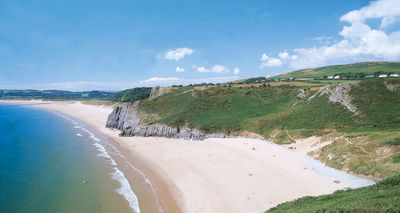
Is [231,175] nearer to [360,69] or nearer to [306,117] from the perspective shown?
[306,117]

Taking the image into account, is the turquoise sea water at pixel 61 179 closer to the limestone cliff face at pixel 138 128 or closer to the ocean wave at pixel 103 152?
the ocean wave at pixel 103 152

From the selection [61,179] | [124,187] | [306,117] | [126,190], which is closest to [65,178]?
[61,179]

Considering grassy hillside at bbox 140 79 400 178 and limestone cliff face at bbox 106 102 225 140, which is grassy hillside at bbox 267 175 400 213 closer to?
grassy hillside at bbox 140 79 400 178

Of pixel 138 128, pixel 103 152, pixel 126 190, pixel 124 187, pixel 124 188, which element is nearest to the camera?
pixel 126 190

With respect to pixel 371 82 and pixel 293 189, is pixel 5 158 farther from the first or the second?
pixel 371 82

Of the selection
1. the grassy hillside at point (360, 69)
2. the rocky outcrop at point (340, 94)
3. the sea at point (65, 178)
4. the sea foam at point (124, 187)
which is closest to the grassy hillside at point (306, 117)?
the rocky outcrop at point (340, 94)

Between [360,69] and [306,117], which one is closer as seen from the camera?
[306,117]

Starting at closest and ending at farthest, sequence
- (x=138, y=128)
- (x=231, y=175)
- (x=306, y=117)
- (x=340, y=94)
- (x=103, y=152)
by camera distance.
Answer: (x=231, y=175) < (x=103, y=152) < (x=306, y=117) < (x=340, y=94) < (x=138, y=128)
